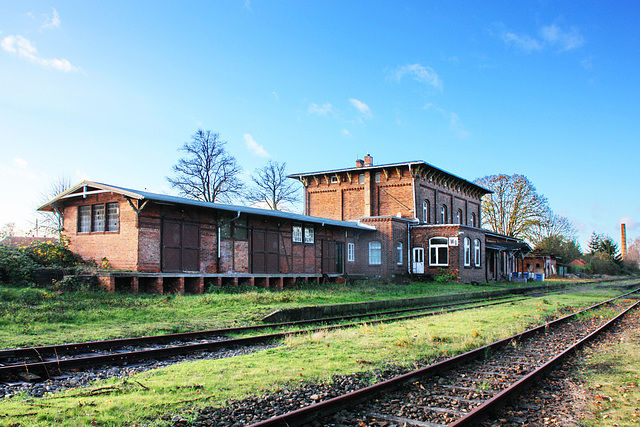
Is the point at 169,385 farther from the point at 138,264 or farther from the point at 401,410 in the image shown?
the point at 138,264

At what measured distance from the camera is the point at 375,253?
31.9 meters

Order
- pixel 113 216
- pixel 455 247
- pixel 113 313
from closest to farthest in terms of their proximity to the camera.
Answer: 1. pixel 113 313
2. pixel 113 216
3. pixel 455 247

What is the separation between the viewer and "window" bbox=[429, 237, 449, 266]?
3288cm

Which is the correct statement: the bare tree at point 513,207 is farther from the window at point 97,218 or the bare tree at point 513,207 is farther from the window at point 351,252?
the window at point 97,218

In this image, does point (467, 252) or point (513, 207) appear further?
point (513, 207)

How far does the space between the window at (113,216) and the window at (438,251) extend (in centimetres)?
2166

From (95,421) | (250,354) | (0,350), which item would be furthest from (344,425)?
(0,350)

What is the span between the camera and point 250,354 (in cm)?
820

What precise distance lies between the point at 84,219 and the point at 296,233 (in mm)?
10168

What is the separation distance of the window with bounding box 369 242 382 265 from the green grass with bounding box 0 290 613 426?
64.7 feet

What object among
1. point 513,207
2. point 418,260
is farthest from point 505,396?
point 513,207

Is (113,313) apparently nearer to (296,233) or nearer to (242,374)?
(242,374)

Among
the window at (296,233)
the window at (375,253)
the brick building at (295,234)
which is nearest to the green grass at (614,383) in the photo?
the brick building at (295,234)

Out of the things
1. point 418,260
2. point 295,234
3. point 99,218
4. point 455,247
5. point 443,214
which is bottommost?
point 418,260
